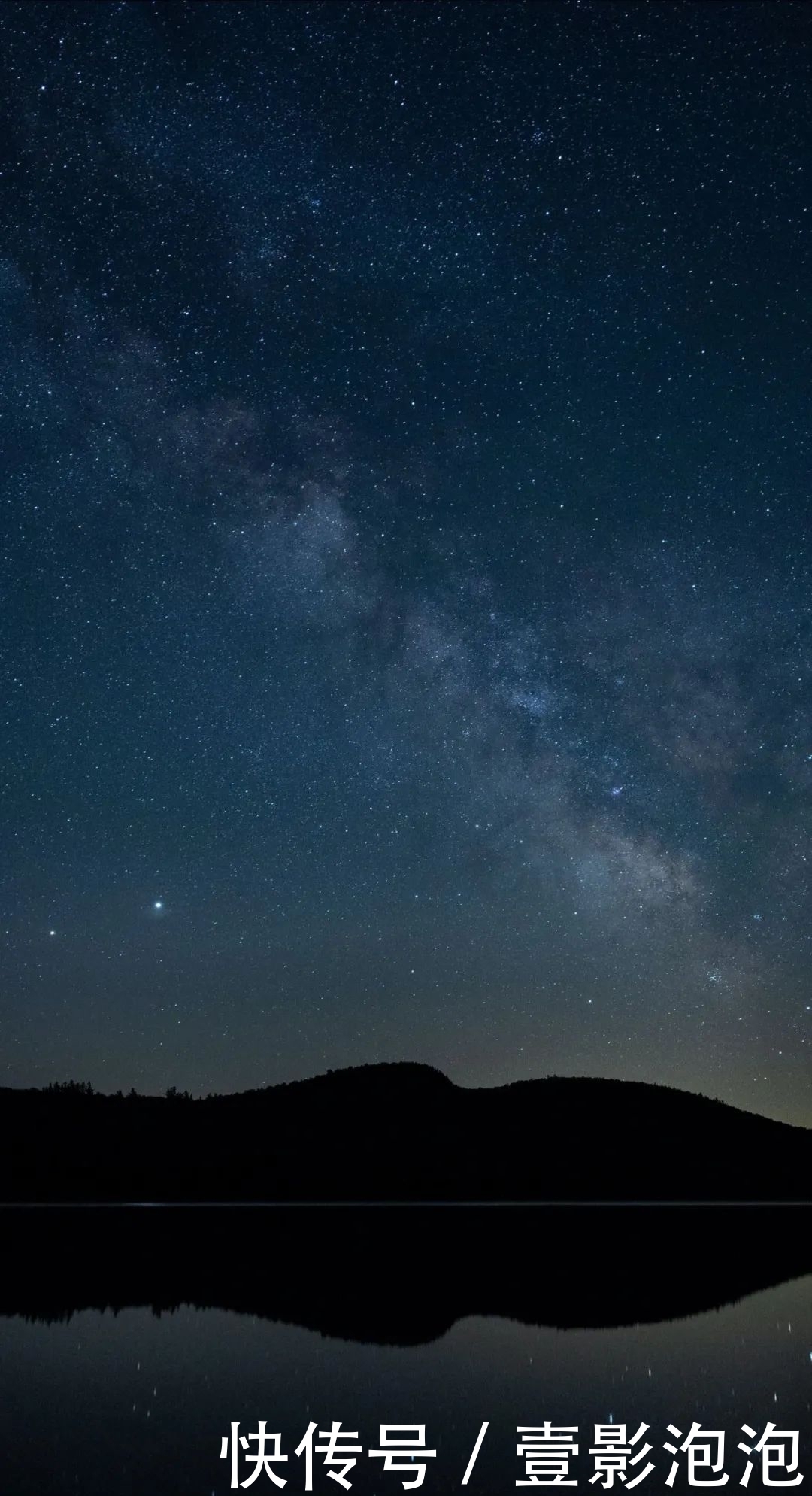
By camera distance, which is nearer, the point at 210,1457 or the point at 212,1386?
the point at 210,1457

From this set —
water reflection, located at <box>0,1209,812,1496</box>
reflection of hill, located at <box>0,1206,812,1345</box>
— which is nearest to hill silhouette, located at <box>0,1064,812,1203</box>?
reflection of hill, located at <box>0,1206,812,1345</box>

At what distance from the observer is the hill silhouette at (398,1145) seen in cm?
7675

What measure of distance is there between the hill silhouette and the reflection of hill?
33569 millimetres

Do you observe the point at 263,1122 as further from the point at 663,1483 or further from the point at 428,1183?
the point at 663,1483

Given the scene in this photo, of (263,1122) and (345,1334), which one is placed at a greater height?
(263,1122)

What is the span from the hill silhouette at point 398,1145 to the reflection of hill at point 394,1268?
3357 cm

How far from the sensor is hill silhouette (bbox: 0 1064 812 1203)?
76750 mm

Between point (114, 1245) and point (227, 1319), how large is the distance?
14.7 metres

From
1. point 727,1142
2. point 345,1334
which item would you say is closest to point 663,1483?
point 345,1334

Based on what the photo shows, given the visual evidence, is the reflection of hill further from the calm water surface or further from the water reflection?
the calm water surface

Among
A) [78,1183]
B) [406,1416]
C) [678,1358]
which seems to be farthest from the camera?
[78,1183]

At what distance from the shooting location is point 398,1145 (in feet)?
316

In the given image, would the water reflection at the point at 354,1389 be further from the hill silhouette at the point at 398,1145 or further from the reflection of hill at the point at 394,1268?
the hill silhouette at the point at 398,1145

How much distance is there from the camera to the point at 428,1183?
87875 mm
